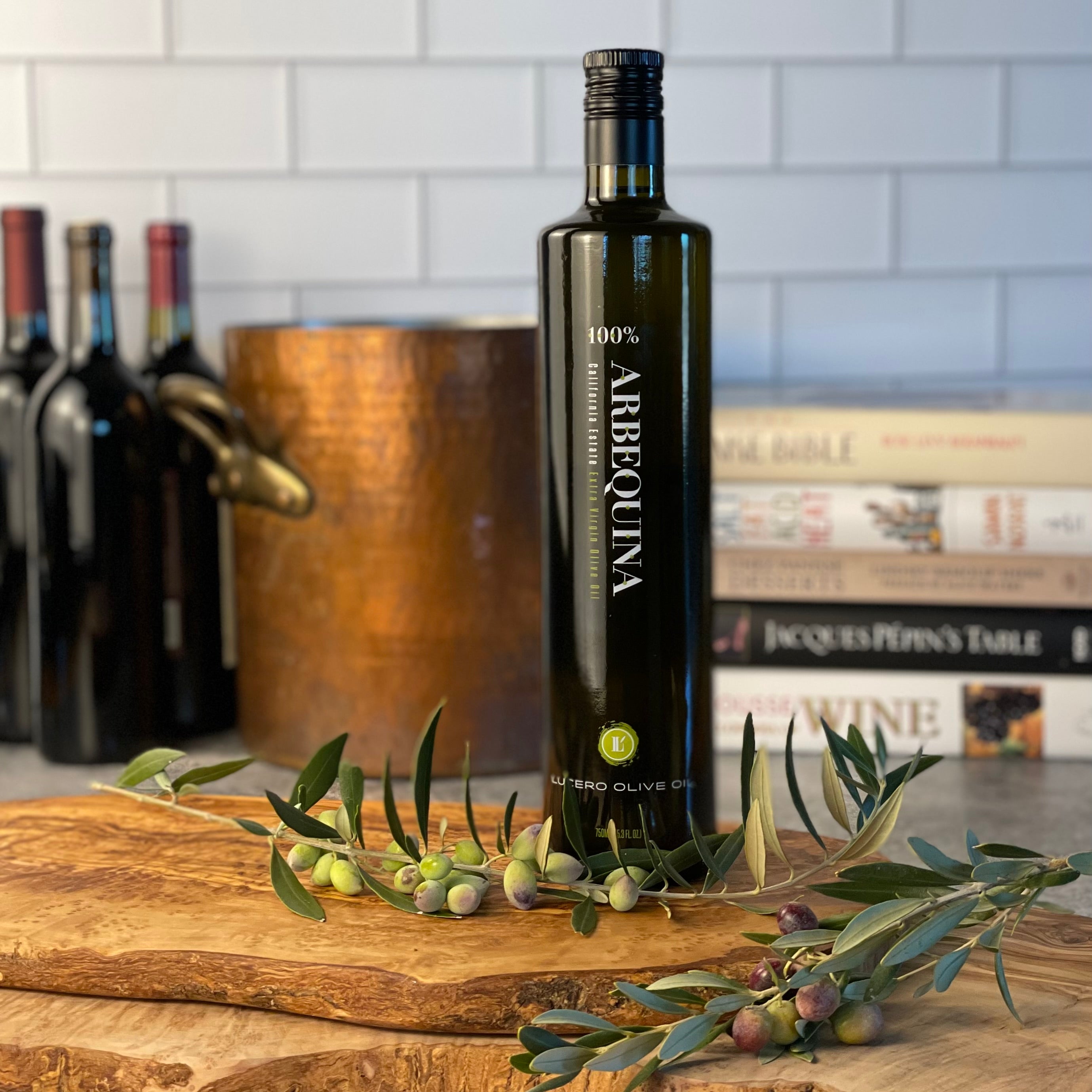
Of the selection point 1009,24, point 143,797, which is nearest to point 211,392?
point 143,797

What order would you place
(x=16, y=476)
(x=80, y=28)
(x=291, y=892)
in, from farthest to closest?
1. (x=80, y=28)
2. (x=16, y=476)
3. (x=291, y=892)

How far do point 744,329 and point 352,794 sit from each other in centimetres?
75

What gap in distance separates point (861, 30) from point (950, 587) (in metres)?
0.51

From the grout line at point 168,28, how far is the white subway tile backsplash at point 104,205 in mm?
100

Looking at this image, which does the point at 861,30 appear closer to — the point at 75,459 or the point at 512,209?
the point at 512,209

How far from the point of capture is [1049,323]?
3.89ft

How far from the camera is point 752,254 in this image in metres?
1.17

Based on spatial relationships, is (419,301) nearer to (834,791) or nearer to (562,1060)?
(834,791)

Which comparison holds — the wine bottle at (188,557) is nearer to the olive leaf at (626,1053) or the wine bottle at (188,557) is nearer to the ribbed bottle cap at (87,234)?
the ribbed bottle cap at (87,234)

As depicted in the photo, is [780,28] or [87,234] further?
[780,28]

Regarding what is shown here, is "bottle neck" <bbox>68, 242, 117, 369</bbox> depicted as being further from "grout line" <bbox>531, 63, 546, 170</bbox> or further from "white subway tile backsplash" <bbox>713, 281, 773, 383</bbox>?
"white subway tile backsplash" <bbox>713, 281, 773, 383</bbox>

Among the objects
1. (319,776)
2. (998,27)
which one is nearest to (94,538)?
(319,776)

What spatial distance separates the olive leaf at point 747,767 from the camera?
50cm

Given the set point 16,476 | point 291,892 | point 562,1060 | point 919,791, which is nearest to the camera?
point 562,1060
